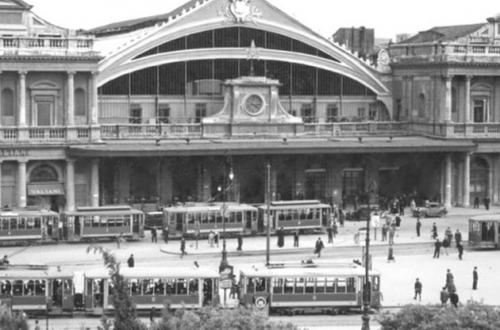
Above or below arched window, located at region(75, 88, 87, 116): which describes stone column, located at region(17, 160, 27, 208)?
below

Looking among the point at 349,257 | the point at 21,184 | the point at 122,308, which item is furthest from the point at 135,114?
the point at 122,308

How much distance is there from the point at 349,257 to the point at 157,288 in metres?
18.2

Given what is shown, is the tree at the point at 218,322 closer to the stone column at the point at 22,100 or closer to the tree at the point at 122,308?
the tree at the point at 122,308

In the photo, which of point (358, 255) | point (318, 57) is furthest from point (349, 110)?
point (358, 255)

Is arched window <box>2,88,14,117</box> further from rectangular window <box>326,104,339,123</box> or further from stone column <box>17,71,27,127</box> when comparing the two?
rectangular window <box>326,104,339,123</box>

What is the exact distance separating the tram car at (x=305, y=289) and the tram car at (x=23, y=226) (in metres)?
21.2

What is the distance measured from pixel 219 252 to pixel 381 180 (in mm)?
25711

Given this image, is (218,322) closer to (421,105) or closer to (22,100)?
(22,100)

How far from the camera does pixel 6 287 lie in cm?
5584

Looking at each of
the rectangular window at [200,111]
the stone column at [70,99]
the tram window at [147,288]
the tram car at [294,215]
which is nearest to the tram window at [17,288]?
the tram window at [147,288]

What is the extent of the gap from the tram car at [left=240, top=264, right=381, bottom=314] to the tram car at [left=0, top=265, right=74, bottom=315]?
24.7 ft

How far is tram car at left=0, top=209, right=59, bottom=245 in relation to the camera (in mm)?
74938

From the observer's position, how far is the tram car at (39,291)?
183 ft

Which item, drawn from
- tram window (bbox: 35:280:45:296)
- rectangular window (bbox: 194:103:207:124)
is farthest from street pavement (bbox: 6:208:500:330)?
rectangular window (bbox: 194:103:207:124)
